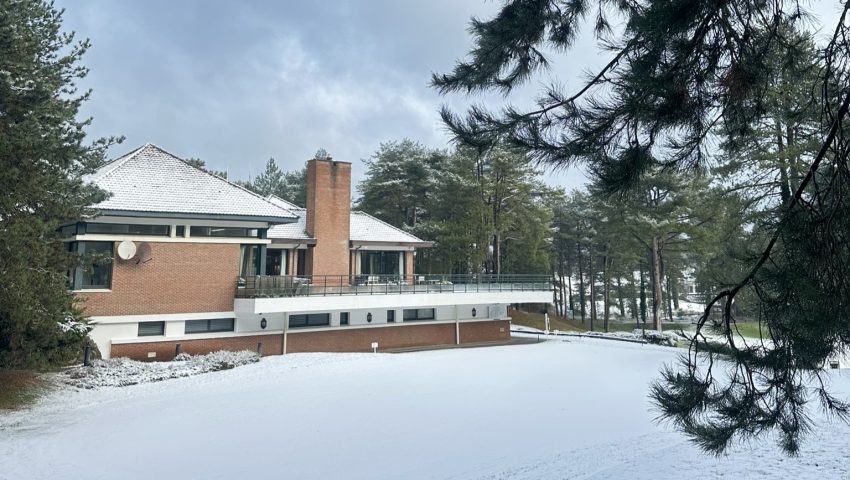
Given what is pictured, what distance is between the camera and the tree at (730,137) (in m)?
3.41

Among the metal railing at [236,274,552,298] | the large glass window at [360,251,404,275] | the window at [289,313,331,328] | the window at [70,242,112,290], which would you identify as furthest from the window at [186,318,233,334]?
the large glass window at [360,251,404,275]

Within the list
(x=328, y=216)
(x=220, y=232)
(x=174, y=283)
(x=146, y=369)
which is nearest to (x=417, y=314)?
(x=328, y=216)

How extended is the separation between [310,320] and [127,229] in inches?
289

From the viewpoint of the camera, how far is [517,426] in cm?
978

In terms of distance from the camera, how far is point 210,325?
17.5 meters

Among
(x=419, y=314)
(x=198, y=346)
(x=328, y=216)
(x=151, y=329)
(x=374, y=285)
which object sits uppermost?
(x=328, y=216)

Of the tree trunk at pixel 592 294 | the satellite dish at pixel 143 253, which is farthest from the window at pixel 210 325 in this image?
the tree trunk at pixel 592 294

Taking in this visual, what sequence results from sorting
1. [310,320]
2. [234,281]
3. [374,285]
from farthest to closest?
[374,285] → [310,320] → [234,281]

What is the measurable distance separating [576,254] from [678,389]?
48.1 meters

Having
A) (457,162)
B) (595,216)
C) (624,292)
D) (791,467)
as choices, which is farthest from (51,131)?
(624,292)

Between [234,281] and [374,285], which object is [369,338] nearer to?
[374,285]

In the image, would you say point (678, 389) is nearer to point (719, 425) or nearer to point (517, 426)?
point (719, 425)

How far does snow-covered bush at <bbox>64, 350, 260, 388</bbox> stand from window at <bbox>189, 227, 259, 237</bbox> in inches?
167

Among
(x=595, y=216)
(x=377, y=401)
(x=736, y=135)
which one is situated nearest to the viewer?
(x=736, y=135)
